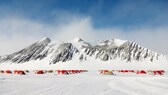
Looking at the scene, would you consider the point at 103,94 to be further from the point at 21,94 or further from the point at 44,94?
the point at 21,94

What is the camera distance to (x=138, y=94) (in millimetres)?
17391

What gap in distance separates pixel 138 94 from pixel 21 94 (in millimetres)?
8429

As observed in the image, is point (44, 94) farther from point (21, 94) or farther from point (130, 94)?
point (130, 94)

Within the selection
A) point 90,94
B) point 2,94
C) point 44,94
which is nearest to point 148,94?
point 90,94

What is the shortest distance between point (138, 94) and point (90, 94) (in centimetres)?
349

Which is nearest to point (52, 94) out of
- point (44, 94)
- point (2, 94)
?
point (44, 94)

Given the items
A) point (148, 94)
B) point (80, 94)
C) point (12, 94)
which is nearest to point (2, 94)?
point (12, 94)

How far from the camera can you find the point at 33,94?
17.0 meters

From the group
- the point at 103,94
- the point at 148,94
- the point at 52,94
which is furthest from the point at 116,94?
the point at 52,94

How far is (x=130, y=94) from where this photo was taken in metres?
17.7

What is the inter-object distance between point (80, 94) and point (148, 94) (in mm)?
4990

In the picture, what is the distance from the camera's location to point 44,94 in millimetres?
17188

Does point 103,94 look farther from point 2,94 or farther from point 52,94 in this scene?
point 2,94

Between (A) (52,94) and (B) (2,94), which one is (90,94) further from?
(B) (2,94)
